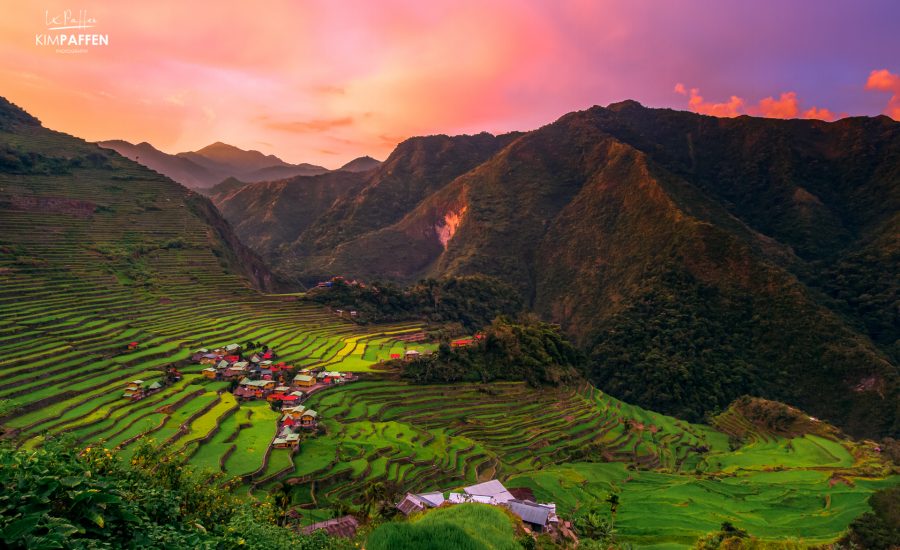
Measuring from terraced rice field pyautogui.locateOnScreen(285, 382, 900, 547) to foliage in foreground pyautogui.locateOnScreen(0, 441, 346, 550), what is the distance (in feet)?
54.2

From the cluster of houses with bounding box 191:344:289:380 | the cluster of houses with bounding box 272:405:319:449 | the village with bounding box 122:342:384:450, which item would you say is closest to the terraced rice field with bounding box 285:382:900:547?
the cluster of houses with bounding box 272:405:319:449

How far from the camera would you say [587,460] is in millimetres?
34594

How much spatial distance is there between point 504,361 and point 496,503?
2919 cm

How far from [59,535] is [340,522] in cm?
1583

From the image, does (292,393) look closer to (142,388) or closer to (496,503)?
(142,388)

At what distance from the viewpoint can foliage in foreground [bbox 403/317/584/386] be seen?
43219 mm

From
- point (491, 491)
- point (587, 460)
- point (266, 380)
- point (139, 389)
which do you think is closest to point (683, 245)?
point (587, 460)

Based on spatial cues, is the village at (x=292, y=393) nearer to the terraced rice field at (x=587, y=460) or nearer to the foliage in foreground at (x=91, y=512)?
the terraced rice field at (x=587, y=460)

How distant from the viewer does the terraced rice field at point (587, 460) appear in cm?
2408

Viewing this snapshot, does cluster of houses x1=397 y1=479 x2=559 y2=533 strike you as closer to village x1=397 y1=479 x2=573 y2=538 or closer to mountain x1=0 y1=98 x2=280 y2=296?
village x1=397 y1=479 x2=573 y2=538

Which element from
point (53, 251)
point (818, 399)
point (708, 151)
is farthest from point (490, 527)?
point (708, 151)

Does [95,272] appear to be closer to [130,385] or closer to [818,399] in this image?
[130,385]

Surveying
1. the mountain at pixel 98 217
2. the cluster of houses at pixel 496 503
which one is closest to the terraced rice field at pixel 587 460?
the cluster of houses at pixel 496 503

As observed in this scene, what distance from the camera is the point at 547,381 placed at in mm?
46438
